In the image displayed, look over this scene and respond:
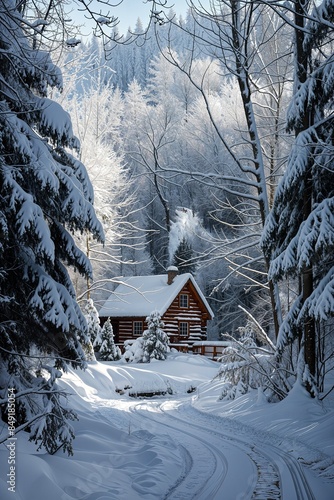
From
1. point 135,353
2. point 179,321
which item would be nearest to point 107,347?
point 135,353

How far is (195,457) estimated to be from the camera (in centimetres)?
823

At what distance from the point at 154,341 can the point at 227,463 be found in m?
19.7

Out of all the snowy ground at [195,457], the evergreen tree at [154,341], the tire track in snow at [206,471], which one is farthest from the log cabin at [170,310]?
the tire track in snow at [206,471]

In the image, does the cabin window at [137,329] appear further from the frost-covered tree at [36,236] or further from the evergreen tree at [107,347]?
the frost-covered tree at [36,236]

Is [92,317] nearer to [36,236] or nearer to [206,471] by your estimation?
[36,236]

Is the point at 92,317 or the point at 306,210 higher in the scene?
the point at 306,210

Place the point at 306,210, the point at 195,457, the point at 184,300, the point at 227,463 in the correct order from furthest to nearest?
the point at 184,300, the point at 306,210, the point at 195,457, the point at 227,463

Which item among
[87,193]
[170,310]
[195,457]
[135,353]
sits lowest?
[195,457]

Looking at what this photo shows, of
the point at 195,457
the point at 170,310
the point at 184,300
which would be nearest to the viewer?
the point at 195,457

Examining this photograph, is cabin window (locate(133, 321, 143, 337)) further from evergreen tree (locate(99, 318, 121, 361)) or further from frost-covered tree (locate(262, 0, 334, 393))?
frost-covered tree (locate(262, 0, 334, 393))

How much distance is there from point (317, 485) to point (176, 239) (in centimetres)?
3594

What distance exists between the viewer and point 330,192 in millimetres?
9945

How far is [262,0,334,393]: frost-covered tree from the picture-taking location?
9.48m

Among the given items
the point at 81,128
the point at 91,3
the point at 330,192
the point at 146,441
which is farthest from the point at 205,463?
the point at 81,128
